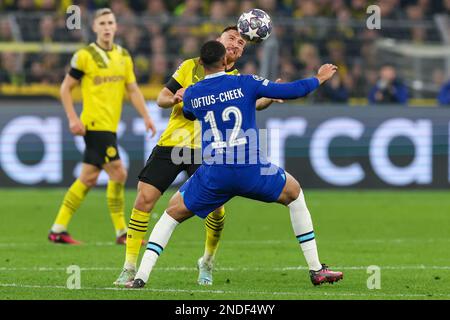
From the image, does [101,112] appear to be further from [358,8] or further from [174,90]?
[358,8]

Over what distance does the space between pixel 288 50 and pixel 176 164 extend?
11.3 m

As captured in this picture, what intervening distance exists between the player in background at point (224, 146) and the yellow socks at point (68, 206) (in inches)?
169

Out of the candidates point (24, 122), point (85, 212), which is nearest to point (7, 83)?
point (24, 122)

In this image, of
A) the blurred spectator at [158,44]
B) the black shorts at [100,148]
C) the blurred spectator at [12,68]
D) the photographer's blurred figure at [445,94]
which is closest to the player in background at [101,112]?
the black shorts at [100,148]

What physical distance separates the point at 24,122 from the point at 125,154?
1.80 meters

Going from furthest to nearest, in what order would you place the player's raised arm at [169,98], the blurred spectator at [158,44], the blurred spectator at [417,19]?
the blurred spectator at [417,19] < the blurred spectator at [158,44] < the player's raised arm at [169,98]

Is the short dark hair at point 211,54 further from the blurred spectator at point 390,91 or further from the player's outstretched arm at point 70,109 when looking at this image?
the blurred spectator at point 390,91

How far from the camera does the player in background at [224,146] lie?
368 inches

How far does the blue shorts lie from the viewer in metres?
9.41

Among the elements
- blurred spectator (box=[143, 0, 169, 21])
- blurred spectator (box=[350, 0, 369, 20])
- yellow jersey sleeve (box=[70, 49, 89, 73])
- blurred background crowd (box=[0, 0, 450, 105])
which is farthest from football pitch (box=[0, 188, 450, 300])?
blurred spectator (box=[350, 0, 369, 20])

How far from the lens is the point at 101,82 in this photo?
13.9 m

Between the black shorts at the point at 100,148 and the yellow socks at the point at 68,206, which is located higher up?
the black shorts at the point at 100,148

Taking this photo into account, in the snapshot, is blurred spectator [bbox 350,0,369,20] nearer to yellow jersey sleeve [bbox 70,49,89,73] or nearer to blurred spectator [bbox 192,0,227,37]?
blurred spectator [bbox 192,0,227,37]

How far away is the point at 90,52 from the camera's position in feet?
45.2
